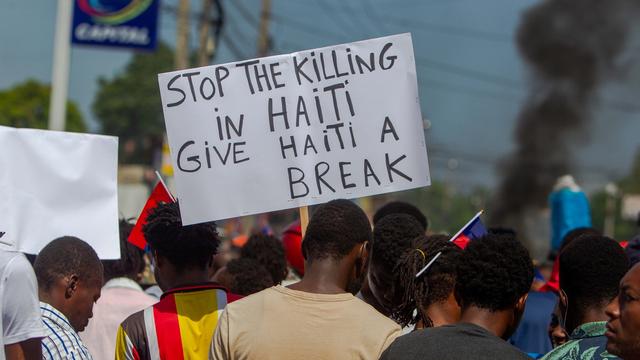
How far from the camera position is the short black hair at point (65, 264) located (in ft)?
15.7

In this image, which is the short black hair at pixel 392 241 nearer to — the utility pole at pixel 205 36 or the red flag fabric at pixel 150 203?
the red flag fabric at pixel 150 203

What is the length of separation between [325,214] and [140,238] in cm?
166

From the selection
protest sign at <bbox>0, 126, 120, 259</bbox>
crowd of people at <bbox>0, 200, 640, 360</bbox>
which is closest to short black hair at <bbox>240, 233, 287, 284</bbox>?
protest sign at <bbox>0, 126, 120, 259</bbox>

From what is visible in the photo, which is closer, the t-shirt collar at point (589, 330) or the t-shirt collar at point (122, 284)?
the t-shirt collar at point (589, 330)

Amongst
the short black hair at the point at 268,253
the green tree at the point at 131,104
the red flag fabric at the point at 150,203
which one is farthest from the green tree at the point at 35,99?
the red flag fabric at the point at 150,203

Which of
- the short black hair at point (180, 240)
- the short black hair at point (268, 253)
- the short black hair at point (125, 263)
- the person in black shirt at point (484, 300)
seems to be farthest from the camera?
the short black hair at point (268, 253)

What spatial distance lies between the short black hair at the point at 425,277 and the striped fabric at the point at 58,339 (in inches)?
54.9

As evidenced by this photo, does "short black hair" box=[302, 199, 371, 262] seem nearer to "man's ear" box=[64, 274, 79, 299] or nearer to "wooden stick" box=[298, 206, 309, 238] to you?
"wooden stick" box=[298, 206, 309, 238]

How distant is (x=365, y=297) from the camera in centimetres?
530

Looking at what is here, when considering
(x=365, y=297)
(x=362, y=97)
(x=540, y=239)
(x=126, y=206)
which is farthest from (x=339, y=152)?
(x=540, y=239)

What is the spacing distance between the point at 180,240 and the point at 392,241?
971 mm

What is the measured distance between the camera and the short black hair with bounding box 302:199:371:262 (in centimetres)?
414

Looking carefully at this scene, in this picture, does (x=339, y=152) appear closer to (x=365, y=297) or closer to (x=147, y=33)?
(x=365, y=297)

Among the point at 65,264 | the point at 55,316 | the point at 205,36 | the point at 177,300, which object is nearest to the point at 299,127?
the point at 177,300
